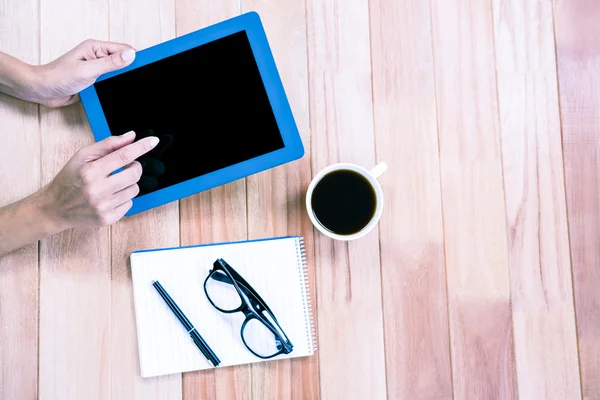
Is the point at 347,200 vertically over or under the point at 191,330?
over

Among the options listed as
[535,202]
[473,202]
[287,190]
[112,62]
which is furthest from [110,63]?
[535,202]

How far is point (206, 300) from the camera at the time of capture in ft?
2.57

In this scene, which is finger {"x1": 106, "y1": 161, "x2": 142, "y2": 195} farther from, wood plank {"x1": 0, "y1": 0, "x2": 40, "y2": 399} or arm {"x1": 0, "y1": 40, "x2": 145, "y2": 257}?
wood plank {"x1": 0, "y1": 0, "x2": 40, "y2": 399}

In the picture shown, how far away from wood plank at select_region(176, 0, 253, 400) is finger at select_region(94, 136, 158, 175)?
133mm

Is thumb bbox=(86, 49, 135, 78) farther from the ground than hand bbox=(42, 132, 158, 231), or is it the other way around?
thumb bbox=(86, 49, 135, 78)

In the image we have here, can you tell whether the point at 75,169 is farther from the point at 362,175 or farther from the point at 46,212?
the point at 362,175

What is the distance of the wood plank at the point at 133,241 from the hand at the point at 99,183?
8cm

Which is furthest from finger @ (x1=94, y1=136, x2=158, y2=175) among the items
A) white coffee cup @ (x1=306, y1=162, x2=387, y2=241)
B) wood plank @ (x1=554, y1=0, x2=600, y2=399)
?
wood plank @ (x1=554, y1=0, x2=600, y2=399)

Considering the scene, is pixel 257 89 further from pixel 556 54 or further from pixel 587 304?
pixel 587 304

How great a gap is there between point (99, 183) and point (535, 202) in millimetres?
684

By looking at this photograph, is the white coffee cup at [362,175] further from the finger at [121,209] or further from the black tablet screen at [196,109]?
the finger at [121,209]

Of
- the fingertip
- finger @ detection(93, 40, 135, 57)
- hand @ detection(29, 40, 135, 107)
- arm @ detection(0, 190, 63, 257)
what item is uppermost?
finger @ detection(93, 40, 135, 57)

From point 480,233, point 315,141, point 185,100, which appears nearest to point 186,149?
point 185,100

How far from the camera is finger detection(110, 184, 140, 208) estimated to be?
690 millimetres
